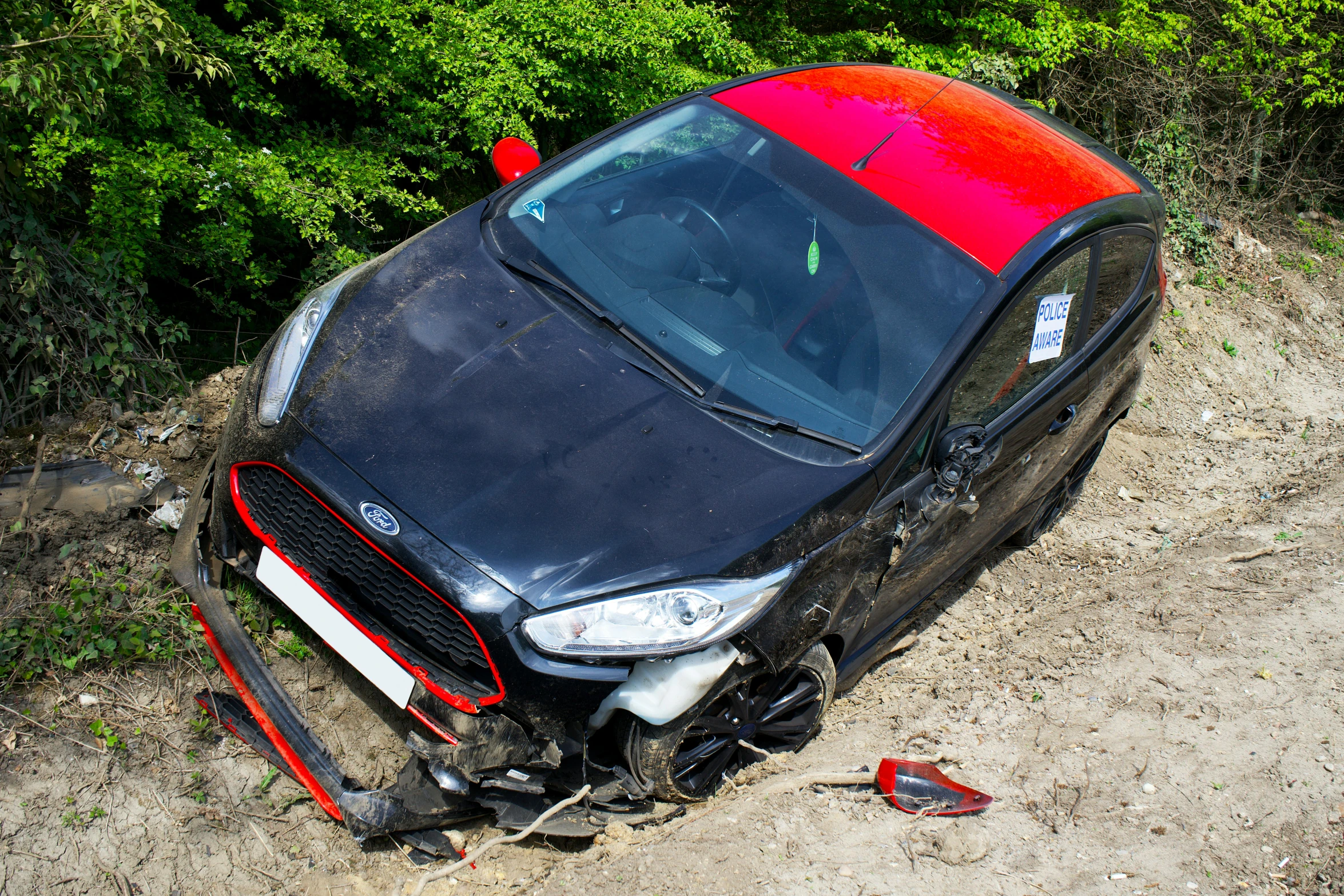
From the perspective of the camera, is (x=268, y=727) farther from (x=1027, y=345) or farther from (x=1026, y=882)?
(x=1027, y=345)

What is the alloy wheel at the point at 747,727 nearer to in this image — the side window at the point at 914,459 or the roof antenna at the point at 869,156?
the side window at the point at 914,459

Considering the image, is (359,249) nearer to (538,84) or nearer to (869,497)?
(538,84)

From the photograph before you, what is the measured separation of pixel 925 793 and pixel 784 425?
1.28 metres

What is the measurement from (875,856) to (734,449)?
1298 millimetres

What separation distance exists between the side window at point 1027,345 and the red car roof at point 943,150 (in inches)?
7.5

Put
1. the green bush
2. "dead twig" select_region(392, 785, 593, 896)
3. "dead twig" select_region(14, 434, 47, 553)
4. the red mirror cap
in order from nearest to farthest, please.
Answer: "dead twig" select_region(392, 785, 593, 896) → the green bush → "dead twig" select_region(14, 434, 47, 553) → the red mirror cap

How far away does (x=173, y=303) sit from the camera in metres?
4.75

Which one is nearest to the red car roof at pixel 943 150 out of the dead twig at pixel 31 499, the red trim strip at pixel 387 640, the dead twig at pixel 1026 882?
the dead twig at pixel 1026 882

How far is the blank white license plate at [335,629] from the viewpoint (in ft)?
8.11

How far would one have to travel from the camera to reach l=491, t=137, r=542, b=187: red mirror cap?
12.3ft

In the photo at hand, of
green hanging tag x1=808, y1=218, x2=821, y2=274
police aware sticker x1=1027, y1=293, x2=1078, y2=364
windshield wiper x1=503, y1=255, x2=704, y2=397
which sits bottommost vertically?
windshield wiper x1=503, y1=255, x2=704, y2=397

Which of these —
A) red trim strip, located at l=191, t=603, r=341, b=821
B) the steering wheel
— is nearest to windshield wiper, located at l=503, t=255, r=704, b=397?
the steering wheel

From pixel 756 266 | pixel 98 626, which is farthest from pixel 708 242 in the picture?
pixel 98 626

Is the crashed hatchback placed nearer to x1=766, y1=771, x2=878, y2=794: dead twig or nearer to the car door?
the car door
